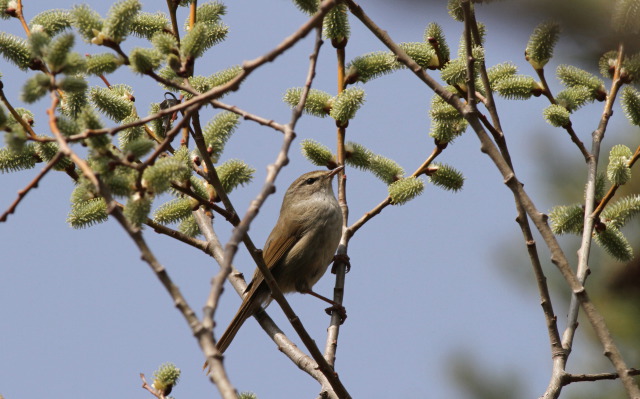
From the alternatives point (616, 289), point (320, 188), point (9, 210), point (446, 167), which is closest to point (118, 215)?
point (9, 210)

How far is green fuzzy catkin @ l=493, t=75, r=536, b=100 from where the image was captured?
404 cm

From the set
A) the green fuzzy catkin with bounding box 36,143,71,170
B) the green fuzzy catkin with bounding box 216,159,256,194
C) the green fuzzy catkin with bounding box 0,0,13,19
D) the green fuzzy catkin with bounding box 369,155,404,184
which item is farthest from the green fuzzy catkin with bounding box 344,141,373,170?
the green fuzzy catkin with bounding box 0,0,13,19

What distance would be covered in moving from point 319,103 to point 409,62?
1289 millimetres

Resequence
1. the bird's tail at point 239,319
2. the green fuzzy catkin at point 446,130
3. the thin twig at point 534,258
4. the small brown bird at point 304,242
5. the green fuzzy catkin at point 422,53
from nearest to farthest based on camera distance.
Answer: the thin twig at point 534,258, the green fuzzy catkin at point 422,53, the green fuzzy catkin at point 446,130, the bird's tail at point 239,319, the small brown bird at point 304,242

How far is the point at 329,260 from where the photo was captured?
20.8 ft

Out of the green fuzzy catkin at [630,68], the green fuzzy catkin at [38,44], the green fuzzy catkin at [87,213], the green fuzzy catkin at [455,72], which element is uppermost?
the green fuzzy catkin at [455,72]

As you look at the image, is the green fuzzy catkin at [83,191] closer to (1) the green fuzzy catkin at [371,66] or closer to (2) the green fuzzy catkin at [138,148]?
(2) the green fuzzy catkin at [138,148]

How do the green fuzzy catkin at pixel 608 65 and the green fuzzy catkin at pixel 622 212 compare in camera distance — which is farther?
the green fuzzy catkin at pixel 622 212

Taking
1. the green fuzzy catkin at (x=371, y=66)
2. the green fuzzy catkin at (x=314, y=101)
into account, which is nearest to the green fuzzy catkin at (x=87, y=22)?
the green fuzzy catkin at (x=314, y=101)

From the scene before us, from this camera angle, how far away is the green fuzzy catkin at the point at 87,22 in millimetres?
3447

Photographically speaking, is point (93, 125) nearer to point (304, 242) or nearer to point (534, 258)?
point (534, 258)

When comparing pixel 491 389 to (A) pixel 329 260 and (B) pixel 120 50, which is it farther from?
(B) pixel 120 50

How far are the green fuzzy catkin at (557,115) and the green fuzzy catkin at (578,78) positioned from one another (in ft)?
0.84

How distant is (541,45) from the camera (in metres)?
3.80
